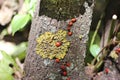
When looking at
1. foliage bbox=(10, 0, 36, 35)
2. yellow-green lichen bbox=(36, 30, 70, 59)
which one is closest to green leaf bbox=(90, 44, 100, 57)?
yellow-green lichen bbox=(36, 30, 70, 59)

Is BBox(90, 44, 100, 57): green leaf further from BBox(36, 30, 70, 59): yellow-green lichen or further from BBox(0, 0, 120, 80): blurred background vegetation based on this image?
BBox(36, 30, 70, 59): yellow-green lichen

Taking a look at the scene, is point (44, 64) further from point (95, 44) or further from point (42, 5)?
A: point (95, 44)

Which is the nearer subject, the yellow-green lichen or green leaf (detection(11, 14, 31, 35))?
the yellow-green lichen

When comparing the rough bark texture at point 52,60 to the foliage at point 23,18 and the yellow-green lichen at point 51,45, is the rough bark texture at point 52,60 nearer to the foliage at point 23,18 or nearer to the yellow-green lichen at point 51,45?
the yellow-green lichen at point 51,45

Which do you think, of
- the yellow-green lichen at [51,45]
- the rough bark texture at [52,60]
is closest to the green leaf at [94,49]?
the rough bark texture at [52,60]

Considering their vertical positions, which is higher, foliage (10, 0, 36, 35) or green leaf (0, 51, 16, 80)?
foliage (10, 0, 36, 35)
